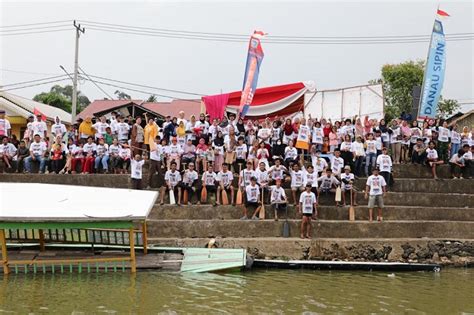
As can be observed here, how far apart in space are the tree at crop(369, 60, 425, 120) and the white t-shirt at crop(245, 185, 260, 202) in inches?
1075

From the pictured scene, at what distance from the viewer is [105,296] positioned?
36.6 ft

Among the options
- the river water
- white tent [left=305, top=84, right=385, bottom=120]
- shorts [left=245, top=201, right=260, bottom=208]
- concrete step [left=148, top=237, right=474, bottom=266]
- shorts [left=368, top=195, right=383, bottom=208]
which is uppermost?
white tent [left=305, top=84, right=385, bottom=120]

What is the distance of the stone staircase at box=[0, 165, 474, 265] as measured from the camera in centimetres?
1570

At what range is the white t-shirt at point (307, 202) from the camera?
632 inches

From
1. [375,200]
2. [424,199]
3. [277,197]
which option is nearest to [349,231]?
[375,200]

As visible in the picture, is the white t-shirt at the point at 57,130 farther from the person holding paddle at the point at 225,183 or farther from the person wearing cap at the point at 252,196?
the person wearing cap at the point at 252,196

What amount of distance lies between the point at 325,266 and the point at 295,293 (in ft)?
9.63

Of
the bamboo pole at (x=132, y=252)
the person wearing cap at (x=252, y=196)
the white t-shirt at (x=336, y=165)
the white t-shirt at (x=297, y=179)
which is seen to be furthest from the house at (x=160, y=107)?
the bamboo pole at (x=132, y=252)

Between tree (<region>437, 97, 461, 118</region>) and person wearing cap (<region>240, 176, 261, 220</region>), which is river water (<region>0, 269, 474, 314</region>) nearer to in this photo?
person wearing cap (<region>240, 176, 261, 220</region>)

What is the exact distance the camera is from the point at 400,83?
43031 mm

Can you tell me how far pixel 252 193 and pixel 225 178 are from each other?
3.79 ft

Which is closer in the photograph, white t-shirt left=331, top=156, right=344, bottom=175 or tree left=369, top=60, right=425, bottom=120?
white t-shirt left=331, top=156, right=344, bottom=175

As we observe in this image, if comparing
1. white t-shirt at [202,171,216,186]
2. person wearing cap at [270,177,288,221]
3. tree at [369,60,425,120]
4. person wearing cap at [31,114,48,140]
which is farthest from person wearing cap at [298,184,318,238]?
tree at [369,60,425,120]

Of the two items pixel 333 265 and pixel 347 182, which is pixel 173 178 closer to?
pixel 347 182
